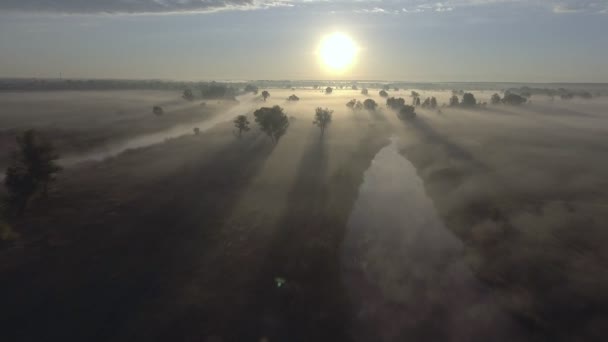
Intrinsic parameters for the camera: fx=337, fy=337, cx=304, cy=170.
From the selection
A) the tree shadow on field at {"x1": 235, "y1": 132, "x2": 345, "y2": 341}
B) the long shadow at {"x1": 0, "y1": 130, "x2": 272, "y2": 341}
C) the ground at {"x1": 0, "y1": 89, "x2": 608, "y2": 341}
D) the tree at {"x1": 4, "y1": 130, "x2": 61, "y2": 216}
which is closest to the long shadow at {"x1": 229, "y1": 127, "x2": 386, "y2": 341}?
the tree shadow on field at {"x1": 235, "y1": 132, "x2": 345, "y2": 341}

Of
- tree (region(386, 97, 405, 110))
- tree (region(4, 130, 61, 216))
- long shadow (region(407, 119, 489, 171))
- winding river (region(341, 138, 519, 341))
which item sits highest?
tree (region(386, 97, 405, 110))

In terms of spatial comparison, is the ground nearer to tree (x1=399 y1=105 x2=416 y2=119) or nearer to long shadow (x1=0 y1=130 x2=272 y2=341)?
long shadow (x1=0 y1=130 x2=272 y2=341)

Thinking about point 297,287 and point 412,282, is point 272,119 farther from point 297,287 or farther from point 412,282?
point 412,282

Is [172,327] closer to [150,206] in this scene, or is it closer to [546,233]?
[150,206]

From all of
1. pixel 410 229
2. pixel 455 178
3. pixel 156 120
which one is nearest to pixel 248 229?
pixel 410 229

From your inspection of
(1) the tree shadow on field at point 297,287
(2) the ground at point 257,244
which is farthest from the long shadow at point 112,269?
(1) the tree shadow on field at point 297,287

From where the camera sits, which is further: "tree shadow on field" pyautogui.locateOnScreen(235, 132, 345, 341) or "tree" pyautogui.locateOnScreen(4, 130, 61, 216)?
"tree" pyautogui.locateOnScreen(4, 130, 61, 216)
